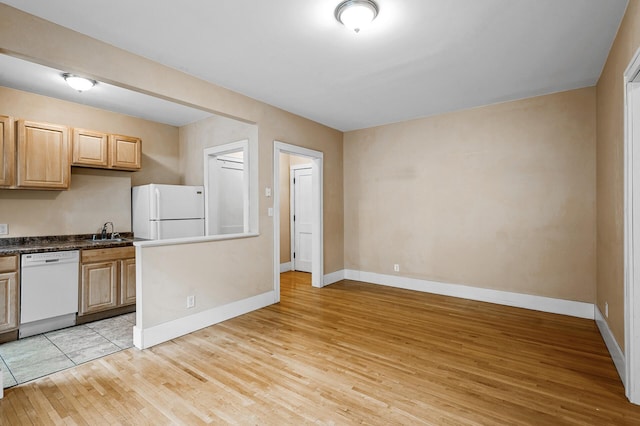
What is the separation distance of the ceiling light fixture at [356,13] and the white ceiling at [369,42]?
55 mm

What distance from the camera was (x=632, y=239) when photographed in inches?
80.8

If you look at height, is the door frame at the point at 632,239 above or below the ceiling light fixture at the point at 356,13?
below

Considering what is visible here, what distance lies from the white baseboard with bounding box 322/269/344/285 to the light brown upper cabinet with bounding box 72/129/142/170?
3375mm

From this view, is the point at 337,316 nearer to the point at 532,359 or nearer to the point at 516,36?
the point at 532,359

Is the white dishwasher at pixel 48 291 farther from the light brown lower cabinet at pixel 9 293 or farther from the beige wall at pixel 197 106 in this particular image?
the beige wall at pixel 197 106

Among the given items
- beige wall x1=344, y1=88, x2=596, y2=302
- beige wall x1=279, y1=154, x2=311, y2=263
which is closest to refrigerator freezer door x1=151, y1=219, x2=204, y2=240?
beige wall x1=279, y1=154, x2=311, y2=263

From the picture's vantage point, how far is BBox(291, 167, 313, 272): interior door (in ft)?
20.7

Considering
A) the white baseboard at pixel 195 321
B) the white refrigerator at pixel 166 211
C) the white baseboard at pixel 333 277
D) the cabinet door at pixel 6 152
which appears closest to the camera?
the white baseboard at pixel 195 321

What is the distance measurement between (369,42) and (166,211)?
3486 mm

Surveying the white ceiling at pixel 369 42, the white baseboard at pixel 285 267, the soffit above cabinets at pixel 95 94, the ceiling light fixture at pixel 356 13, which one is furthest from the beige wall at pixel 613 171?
the white baseboard at pixel 285 267

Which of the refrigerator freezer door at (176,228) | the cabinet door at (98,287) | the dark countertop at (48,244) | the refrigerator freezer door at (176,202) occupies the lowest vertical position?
the cabinet door at (98,287)

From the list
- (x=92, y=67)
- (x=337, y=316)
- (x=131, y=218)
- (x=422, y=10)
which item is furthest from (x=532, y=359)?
(x=131, y=218)

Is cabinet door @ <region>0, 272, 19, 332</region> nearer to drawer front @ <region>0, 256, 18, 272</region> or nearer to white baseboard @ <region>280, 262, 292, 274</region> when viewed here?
drawer front @ <region>0, 256, 18, 272</region>

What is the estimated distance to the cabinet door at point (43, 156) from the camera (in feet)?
11.3
